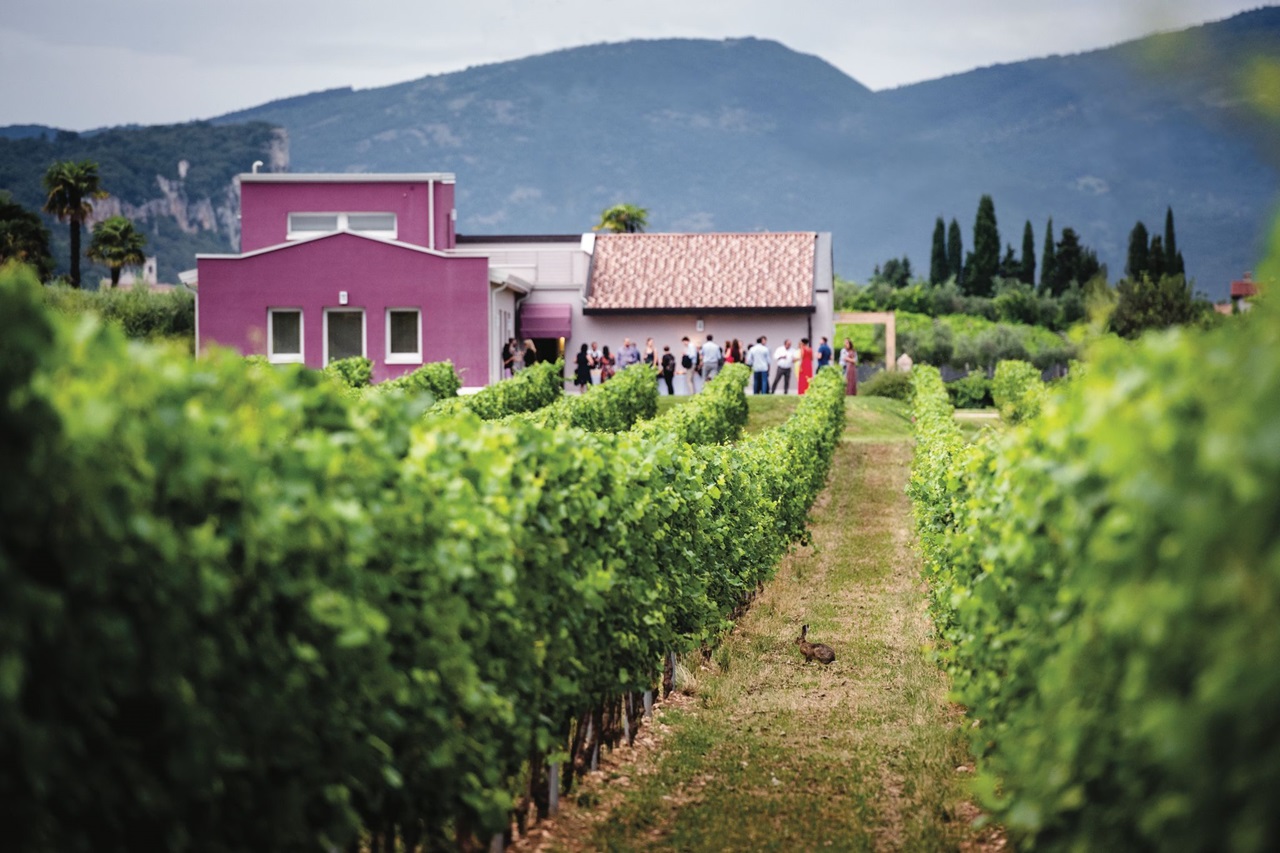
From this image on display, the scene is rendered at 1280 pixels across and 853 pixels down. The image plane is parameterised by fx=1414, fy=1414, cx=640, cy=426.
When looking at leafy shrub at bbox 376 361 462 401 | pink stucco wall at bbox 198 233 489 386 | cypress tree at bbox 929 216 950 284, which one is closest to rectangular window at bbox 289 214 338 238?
pink stucco wall at bbox 198 233 489 386

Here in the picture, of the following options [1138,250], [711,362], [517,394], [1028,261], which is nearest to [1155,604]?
[517,394]

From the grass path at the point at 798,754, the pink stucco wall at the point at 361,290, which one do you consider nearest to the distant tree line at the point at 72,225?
the pink stucco wall at the point at 361,290

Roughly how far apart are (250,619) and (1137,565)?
9.02 ft

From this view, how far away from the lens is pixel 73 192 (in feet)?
227

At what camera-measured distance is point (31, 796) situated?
3797 millimetres

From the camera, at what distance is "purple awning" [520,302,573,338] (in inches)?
1925

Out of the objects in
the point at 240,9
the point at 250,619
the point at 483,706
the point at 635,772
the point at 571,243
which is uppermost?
the point at 240,9

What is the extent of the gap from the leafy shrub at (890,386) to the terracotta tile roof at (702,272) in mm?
3617

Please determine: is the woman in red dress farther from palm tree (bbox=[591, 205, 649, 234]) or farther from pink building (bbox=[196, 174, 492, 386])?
palm tree (bbox=[591, 205, 649, 234])

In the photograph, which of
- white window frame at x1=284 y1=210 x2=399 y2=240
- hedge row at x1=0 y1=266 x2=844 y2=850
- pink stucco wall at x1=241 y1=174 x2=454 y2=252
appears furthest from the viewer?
white window frame at x1=284 y1=210 x2=399 y2=240

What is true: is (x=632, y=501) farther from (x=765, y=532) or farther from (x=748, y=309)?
(x=748, y=309)

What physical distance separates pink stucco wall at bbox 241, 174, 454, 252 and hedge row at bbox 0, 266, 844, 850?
41.4 meters

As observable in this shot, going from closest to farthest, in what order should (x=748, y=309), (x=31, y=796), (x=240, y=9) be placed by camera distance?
(x=31, y=796), (x=748, y=309), (x=240, y=9)

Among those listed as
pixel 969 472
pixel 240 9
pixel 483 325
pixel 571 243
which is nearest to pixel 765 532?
pixel 969 472
